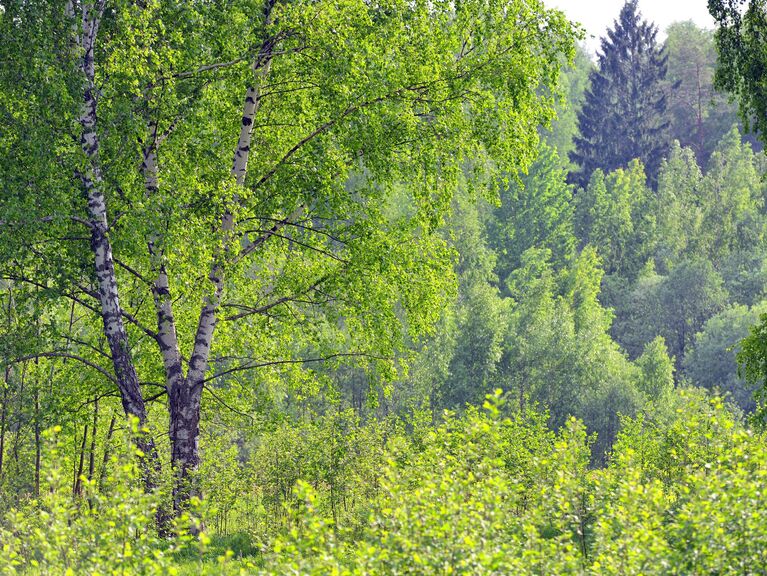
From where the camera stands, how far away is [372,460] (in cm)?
2078

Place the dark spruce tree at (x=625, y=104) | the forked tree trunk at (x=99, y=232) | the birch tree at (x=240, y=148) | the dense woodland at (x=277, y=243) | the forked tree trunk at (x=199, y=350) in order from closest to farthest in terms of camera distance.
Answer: the dense woodland at (x=277, y=243)
the birch tree at (x=240, y=148)
the forked tree trunk at (x=99, y=232)
the forked tree trunk at (x=199, y=350)
the dark spruce tree at (x=625, y=104)

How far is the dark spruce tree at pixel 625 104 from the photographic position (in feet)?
324

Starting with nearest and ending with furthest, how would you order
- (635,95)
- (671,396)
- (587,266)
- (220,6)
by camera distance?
(220,6) → (671,396) → (587,266) → (635,95)

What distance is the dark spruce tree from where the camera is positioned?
324 ft

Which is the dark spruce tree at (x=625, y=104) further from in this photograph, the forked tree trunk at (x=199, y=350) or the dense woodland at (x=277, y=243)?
the forked tree trunk at (x=199, y=350)

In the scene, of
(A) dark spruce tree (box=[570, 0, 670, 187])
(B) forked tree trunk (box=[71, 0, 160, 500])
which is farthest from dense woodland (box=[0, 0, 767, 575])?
(A) dark spruce tree (box=[570, 0, 670, 187])

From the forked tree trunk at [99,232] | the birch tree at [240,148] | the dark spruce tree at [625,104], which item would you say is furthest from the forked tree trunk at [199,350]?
the dark spruce tree at [625,104]

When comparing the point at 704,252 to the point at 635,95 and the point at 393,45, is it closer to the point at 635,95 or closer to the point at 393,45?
the point at 635,95

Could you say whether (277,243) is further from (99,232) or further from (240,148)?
(99,232)

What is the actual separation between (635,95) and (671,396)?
52.7 meters

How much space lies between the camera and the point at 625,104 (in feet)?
331

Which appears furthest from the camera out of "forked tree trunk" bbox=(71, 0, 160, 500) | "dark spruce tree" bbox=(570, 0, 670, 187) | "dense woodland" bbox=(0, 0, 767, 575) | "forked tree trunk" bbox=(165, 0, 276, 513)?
"dark spruce tree" bbox=(570, 0, 670, 187)

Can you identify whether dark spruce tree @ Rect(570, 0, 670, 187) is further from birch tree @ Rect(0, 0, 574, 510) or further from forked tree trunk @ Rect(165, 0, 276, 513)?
forked tree trunk @ Rect(165, 0, 276, 513)

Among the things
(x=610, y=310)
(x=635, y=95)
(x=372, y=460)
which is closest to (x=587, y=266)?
(x=610, y=310)
